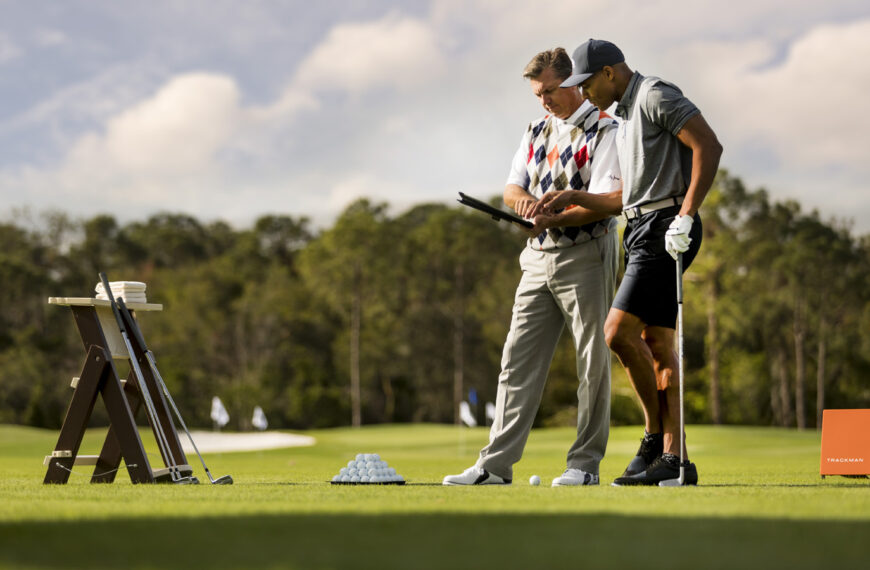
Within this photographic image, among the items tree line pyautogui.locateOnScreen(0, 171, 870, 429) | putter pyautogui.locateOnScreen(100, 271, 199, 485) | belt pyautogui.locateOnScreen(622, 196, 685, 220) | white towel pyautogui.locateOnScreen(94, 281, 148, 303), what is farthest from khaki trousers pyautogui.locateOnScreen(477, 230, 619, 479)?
tree line pyautogui.locateOnScreen(0, 171, 870, 429)

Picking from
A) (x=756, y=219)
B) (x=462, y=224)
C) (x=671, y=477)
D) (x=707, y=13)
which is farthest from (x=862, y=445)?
(x=462, y=224)

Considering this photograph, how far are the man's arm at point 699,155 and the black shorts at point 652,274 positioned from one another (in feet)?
0.59

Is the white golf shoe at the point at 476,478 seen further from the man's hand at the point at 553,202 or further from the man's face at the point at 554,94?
the man's face at the point at 554,94

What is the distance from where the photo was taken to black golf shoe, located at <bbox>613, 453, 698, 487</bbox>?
5.31 m

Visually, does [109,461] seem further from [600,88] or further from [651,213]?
[600,88]

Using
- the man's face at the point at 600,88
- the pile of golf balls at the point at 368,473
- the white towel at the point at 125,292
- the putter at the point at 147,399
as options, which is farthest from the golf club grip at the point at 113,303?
the man's face at the point at 600,88

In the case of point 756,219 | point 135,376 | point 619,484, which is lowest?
point 619,484

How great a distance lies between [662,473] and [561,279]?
1216 millimetres

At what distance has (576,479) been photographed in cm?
563

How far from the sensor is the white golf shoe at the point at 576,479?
561cm

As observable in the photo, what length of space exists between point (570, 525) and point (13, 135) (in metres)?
63.1

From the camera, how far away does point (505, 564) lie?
2662 mm

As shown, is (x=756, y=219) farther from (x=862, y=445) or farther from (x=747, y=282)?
(x=862, y=445)

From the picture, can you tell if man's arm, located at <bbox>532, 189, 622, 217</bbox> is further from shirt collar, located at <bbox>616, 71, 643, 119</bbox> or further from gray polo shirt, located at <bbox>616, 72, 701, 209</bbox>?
shirt collar, located at <bbox>616, 71, 643, 119</bbox>
